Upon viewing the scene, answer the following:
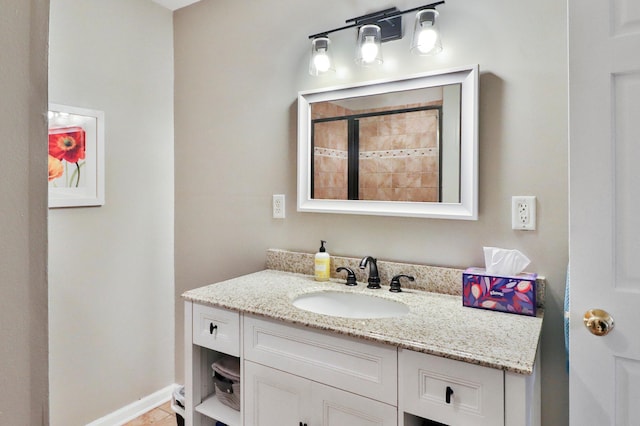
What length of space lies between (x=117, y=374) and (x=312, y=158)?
1629 mm

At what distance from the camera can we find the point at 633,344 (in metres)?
1.04

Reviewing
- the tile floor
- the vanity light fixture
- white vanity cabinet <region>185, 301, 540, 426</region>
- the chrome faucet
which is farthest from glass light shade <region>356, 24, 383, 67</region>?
the tile floor

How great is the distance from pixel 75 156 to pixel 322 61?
1332 mm

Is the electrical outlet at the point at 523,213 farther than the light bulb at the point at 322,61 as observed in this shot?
No

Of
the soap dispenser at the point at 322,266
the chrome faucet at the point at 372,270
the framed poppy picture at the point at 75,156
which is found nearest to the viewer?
the chrome faucet at the point at 372,270

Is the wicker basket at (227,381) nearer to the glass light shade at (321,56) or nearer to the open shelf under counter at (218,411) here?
the open shelf under counter at (218,411)

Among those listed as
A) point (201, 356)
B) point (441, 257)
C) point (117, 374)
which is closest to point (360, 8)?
point (441, 257)

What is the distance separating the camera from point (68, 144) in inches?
78.0

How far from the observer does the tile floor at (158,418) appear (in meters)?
2.22

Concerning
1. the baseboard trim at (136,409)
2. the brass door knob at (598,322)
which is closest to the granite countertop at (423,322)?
the brass door knob at (598,322)

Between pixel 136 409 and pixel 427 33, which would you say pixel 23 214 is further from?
pixel 136 409

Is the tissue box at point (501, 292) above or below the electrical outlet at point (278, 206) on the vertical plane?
below

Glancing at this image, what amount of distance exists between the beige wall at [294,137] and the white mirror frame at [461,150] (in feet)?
0.16

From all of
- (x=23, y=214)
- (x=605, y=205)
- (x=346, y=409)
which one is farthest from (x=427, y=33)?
(x=23, y=214)
